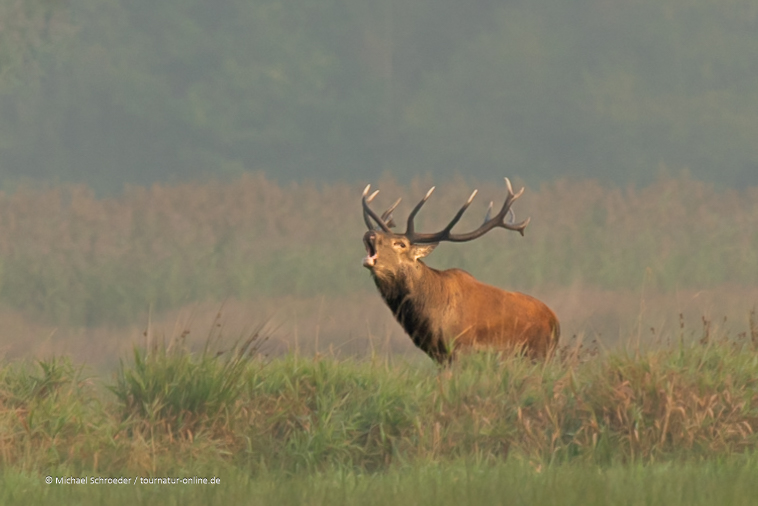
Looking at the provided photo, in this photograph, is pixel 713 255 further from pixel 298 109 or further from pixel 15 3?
pixel 298 109

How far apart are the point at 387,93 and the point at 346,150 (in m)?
4.66

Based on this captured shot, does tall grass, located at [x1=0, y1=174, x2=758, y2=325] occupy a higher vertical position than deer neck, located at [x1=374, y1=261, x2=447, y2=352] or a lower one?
higher

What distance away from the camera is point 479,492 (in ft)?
23.6

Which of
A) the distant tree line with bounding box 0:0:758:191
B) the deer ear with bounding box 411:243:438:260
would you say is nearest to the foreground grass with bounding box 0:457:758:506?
the deer ear with bounding box 411:243:438:260

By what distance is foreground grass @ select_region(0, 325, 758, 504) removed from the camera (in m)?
8.62

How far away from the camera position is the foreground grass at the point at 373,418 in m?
8.62

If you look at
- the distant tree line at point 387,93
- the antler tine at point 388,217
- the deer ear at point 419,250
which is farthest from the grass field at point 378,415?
the distant tree line at point 387,93

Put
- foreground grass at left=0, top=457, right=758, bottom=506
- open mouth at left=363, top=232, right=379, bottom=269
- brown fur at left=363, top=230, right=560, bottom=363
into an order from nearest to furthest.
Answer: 1. foreground grass at left=0, top=457, right=758, bottom=506
2. open mouth at left=363, top=232, right=379, bottom=269
3. brown fur at left=363, top=230, right=560, bottom=363

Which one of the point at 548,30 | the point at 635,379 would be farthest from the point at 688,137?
the point at 635,379

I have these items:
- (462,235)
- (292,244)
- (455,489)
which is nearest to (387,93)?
(292,244)

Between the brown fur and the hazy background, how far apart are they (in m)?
2.64

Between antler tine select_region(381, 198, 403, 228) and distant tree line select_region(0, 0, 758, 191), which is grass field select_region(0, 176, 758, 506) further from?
distant tree line select_region(0, 0, 758, 191)

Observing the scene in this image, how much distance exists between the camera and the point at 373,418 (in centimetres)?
937

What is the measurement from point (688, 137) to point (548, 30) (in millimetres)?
9779
